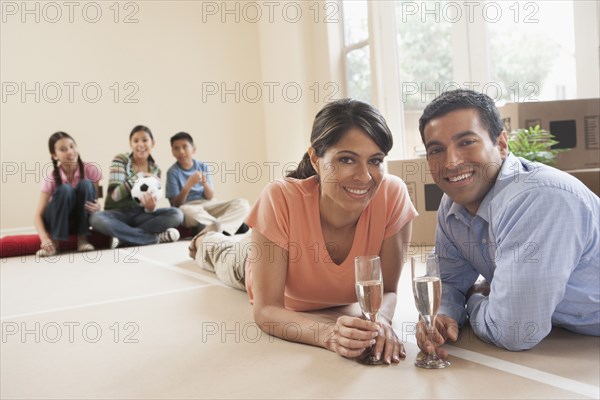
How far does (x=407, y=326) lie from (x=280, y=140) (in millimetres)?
4898

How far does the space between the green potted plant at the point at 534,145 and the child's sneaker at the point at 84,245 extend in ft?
9.88

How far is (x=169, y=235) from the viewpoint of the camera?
468 centimetres

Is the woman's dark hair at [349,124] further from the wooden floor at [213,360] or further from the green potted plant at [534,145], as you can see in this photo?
the green potted plant at [534,145]

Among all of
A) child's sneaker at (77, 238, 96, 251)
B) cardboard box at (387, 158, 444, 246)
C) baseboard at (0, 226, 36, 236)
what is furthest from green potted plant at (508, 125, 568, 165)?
baseboard at (0, 226, 36, 236)

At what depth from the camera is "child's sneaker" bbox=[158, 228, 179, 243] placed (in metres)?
4.67

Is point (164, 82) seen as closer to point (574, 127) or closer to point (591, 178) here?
point (574, 127)

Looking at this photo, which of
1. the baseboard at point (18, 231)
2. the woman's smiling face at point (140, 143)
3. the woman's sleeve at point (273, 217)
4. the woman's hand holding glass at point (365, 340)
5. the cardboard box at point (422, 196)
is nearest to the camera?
the woman's hand holding glass at point (365, 340)

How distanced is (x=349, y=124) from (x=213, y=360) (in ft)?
2.33

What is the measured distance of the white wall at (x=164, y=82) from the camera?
18.7 ft

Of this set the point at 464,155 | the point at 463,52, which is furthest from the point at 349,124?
the point at 463,52

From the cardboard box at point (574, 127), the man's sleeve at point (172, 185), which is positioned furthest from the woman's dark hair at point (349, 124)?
Answer: the man's sleeve at point (172, 185)

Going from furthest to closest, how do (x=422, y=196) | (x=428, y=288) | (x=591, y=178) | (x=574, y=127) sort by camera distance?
(x=422, y=196)
(x=574, y=127)
(x=591, y=178)
(x=428, y=288)

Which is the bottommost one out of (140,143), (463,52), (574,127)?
(574,127)

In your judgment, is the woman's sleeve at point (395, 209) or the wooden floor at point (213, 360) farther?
the woman's sleeve at point (395, 209)
